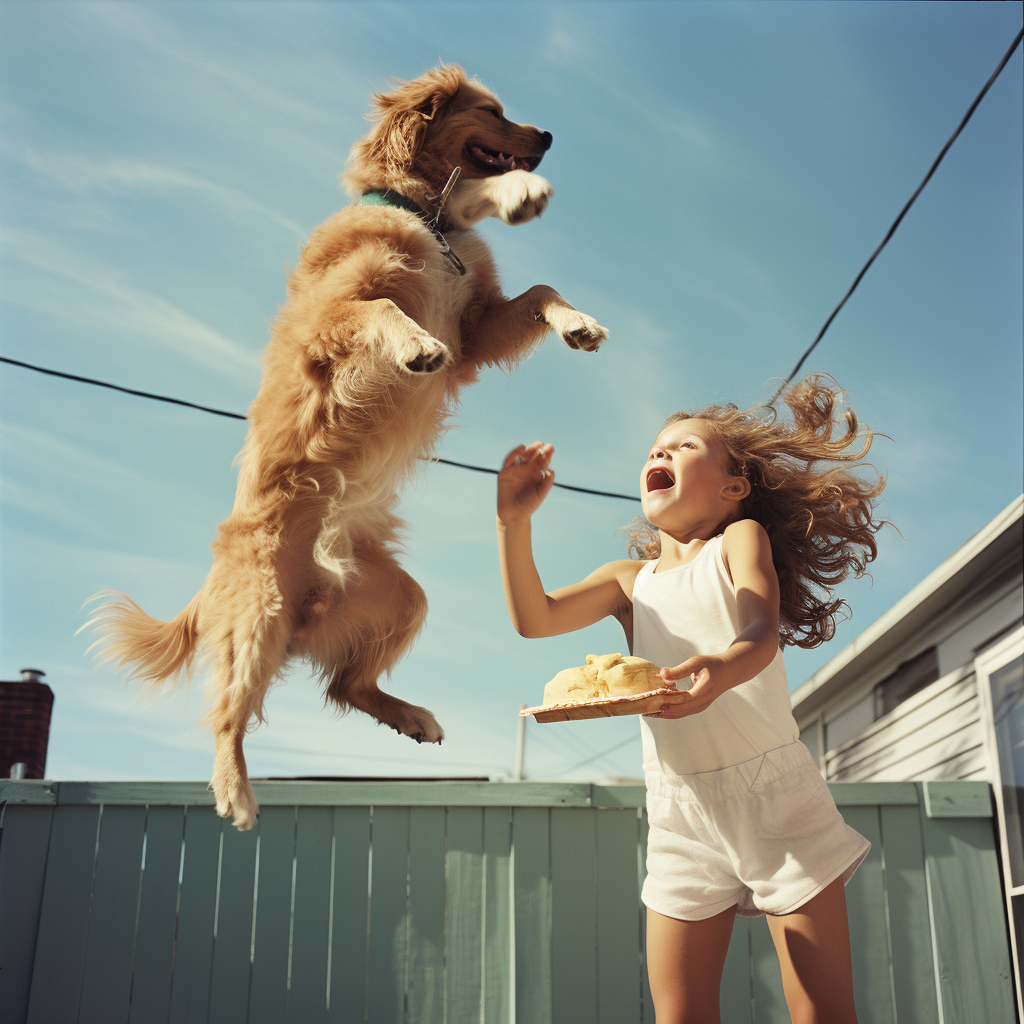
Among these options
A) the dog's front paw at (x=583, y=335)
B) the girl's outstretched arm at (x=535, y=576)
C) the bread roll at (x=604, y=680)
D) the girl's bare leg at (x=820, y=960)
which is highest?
the dog's front paw at (x=583, y=335)

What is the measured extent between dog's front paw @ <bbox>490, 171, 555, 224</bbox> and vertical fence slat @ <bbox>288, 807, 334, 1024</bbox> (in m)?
2.42

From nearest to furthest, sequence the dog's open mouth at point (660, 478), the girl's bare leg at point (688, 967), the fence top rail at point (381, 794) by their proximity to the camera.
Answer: the girl's bare leg at point (688, 967), the dog's open mouth at point (660, 478), the fence top rail at point (381, 794)

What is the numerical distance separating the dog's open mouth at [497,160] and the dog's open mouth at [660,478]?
2.51 ft

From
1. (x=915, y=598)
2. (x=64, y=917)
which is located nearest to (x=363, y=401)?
(x=64, y=917)

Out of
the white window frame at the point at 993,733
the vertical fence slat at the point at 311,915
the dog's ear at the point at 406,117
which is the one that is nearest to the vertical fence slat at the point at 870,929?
the white window frame at the point at 993,733

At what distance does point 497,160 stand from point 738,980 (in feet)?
9.59

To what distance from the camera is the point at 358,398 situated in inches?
74.7

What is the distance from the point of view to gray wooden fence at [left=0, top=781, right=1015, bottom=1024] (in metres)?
3.12

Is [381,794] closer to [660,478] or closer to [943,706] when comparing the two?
[660,478]

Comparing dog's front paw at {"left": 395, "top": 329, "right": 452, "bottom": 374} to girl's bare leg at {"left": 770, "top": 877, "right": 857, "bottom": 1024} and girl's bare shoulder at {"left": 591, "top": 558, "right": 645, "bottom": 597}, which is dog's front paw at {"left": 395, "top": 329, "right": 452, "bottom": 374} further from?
girl's bare leg at {"left": 770, "top": 877, "right": 857, "bottom": 1024}

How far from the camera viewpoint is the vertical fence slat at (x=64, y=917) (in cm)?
305

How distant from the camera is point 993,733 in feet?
14.9

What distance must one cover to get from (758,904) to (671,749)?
36cm

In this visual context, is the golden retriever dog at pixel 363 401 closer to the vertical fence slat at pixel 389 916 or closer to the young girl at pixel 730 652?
the young girl at pixel 730 652
